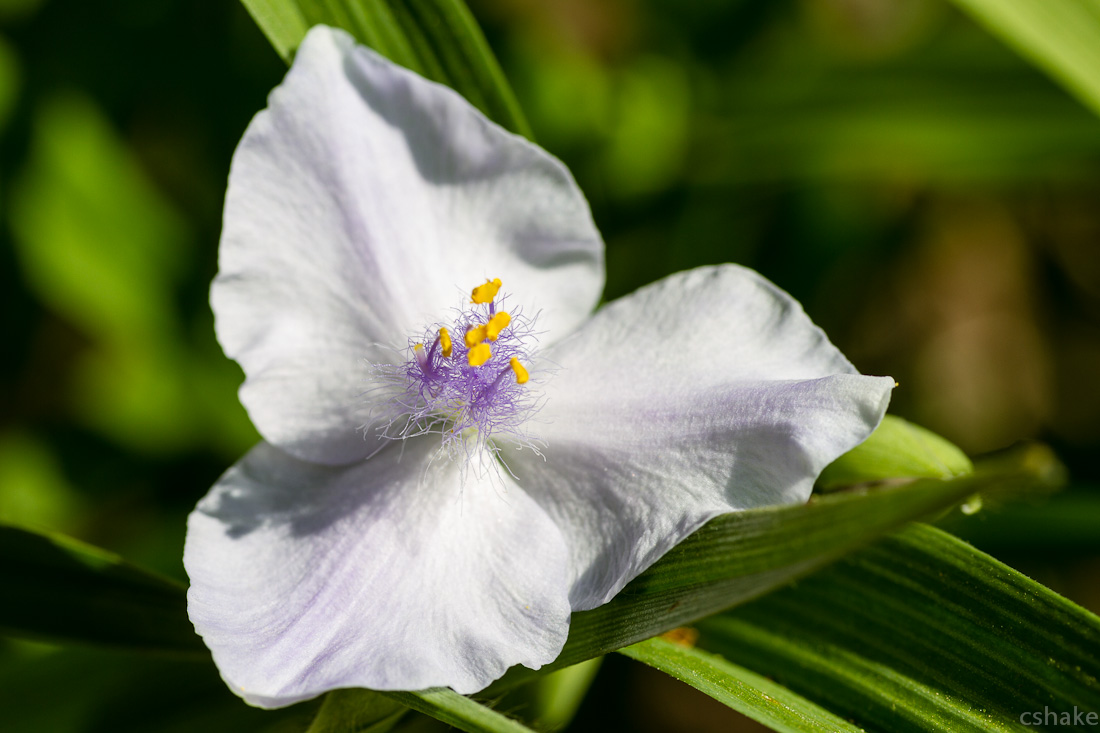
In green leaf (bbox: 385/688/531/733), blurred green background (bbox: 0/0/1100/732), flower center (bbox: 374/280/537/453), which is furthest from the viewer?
blurred green background (bbox: 0/0/1100/732)

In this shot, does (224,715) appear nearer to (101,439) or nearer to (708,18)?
(101,439)

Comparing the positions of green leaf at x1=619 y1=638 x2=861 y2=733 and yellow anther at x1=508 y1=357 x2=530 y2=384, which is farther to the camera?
yellow anther at x1=508 y1=357 x2=530 y2=384

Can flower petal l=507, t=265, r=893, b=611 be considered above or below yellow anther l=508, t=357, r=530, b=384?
below

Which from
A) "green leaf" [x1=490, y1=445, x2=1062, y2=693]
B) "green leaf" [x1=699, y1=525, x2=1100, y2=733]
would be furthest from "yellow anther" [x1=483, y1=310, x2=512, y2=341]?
"green leaf" [x1=699, y1=525, x2=1100, y2=733]

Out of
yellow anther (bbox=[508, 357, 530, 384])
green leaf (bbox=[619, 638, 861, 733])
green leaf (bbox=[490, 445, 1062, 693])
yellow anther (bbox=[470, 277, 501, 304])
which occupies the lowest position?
green leaf (bbox=[619, 638, 861, 733])

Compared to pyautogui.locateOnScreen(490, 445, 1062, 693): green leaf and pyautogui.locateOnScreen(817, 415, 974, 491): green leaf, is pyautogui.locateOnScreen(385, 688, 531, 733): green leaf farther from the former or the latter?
pyautogui.locateOnScreen(817, 415, 974, 491): green leaf

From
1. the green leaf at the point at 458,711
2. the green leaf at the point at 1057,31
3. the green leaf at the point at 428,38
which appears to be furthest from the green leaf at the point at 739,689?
the green leaf at the point at 1057,31

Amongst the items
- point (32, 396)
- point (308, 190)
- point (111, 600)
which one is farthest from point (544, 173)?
point (32, 396)
